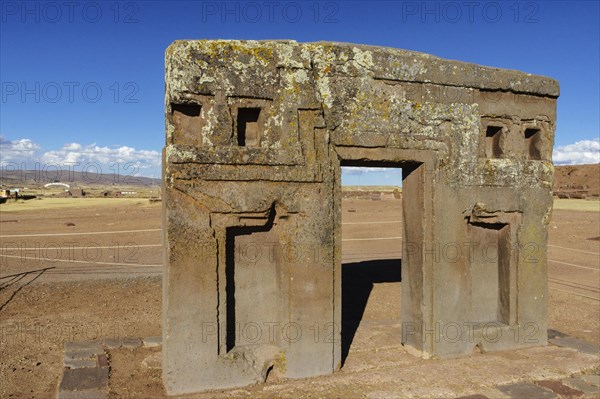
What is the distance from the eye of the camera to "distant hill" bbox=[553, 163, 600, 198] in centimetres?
3838

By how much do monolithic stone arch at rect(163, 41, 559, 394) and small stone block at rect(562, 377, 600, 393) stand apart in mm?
1002

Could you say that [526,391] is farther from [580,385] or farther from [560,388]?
[580,385]

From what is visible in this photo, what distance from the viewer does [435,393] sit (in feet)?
16.8

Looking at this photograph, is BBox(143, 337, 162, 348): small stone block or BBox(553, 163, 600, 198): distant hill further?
BBox(553, 163, 600, 198): distant hill

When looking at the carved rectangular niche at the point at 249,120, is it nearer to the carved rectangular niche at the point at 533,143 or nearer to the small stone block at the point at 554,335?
the carved rectangular niche at the point at 533,143

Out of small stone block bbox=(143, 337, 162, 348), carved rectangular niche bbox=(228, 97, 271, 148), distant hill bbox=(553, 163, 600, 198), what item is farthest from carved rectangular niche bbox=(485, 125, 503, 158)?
distant hill bbox=(553, 163, 600, 198)

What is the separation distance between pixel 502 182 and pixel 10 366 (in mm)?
6487

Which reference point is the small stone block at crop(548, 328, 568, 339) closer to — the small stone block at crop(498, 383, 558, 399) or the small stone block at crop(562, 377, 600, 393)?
the small stone block at crop(562, 377, 600, 393)

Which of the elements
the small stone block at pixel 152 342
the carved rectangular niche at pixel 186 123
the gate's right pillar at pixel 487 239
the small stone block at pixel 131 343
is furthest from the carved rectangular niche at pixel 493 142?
the small stone block at pixel 131 343

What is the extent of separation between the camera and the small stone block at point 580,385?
5.29 m

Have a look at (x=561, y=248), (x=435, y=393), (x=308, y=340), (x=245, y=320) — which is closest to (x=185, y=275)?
(x=245, y=320)

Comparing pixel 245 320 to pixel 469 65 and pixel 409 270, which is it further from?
pixel 469 65

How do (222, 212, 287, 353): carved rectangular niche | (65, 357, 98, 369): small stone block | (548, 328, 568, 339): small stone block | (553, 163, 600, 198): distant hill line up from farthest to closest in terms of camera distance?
(553, 163, 600, 198): distant hill → (548, 328, 568, 339): small stone block → (65, 357, 98, 369): small stone block → (222, 212, 287, 353): carved rectangular niche

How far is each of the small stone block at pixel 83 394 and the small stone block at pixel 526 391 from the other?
4045 mm
